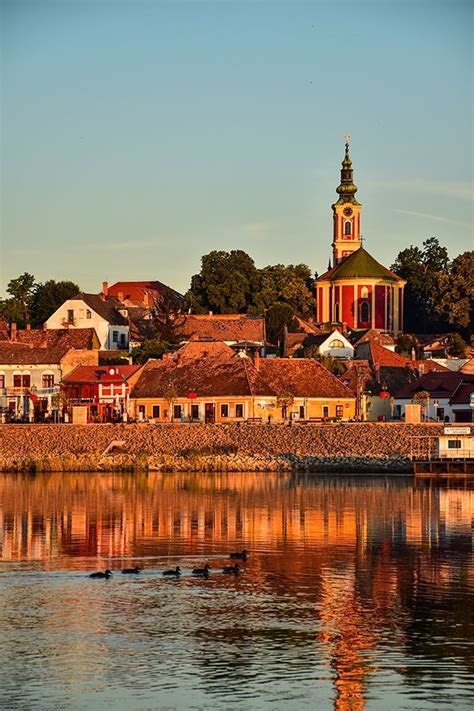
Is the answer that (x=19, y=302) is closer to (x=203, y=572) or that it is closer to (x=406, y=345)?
(x=406, y=345)

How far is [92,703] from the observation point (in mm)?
24250

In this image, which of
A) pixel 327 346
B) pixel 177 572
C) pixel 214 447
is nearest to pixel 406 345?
pixel 327 346

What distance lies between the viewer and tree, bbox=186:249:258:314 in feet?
415

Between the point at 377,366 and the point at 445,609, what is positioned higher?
the point at 377,366

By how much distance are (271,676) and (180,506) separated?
28.1m

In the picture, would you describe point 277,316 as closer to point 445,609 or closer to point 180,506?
point 180,506

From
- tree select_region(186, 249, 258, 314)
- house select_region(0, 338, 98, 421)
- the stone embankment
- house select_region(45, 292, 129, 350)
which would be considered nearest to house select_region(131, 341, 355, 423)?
house select_region(0, 338, 98, 421)

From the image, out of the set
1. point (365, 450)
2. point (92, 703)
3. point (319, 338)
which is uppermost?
point (319, 338)

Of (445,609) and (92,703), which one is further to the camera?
(445,609)

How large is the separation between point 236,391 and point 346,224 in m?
61.6

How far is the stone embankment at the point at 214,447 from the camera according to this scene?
72.8 meters

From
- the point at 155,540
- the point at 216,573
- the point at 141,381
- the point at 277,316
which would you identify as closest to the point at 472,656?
the point at 216,573

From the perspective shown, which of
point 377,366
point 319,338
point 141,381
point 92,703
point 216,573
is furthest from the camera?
point 319,338

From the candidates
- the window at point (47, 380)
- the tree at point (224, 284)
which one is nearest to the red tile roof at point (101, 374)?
the window at point (47, 380)
